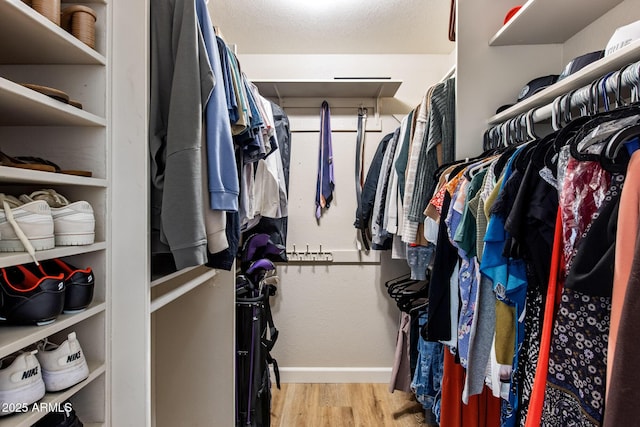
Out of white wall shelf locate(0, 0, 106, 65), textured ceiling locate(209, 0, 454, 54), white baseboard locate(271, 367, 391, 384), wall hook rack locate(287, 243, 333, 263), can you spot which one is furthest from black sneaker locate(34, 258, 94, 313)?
white baseboard locate(271, 367, 391, 384)

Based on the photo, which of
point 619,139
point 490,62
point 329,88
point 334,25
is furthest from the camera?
point 329,88

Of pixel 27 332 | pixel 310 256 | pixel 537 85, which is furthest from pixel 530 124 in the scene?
pixel 310 256

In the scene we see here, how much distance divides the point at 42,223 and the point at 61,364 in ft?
0.95

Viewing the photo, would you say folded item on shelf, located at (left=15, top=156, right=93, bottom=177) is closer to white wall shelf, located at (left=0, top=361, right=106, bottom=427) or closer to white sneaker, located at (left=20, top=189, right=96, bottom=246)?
white sneaker, located at (left=20, top=189, right=96, bottom=246)

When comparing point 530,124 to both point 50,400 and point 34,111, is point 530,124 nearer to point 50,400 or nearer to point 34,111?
point 34,111

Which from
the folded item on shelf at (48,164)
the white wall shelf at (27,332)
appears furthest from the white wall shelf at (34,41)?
the white wall shelf at (27,332)

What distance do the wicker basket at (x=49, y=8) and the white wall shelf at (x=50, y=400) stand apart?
75 centimetres

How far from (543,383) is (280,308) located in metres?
1.97

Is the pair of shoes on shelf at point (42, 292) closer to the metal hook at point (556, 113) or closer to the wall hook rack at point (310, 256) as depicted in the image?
the metal hook at point (556, 113)

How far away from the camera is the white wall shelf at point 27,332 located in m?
0.60

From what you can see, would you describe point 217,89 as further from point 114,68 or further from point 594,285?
point 594,285

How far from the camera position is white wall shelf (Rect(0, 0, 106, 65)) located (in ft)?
2.15

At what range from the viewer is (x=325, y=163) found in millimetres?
2436

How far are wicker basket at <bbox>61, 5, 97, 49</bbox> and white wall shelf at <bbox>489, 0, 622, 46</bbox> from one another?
1.22 meters
